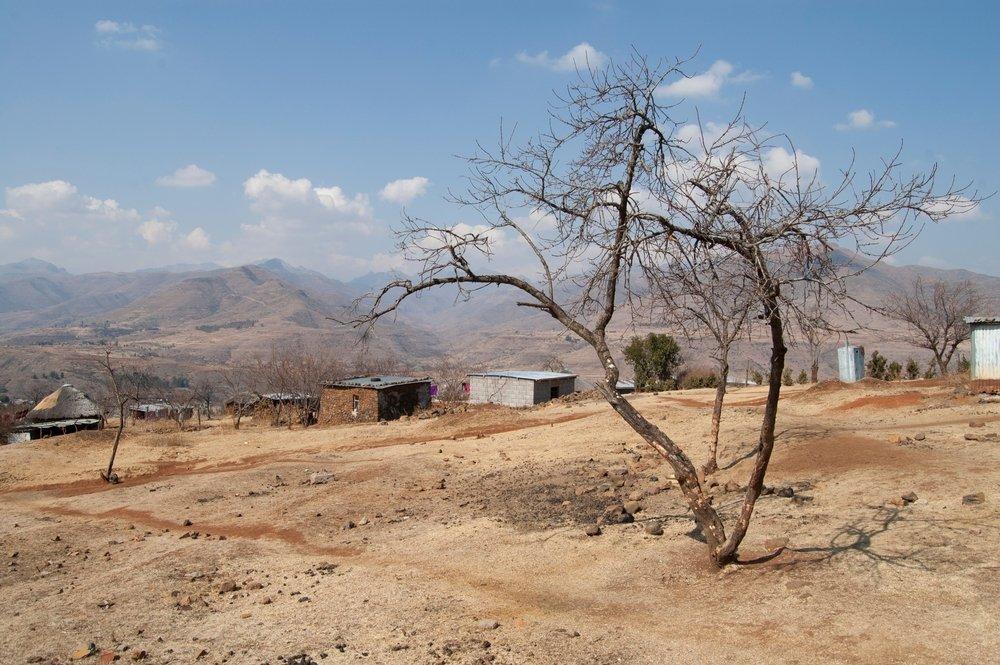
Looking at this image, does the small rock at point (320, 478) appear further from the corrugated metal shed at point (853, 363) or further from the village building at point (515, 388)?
the corrugated metal shed at point (853, 363)

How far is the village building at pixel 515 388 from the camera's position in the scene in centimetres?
3694

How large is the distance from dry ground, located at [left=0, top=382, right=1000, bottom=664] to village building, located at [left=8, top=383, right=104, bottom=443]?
25.0m

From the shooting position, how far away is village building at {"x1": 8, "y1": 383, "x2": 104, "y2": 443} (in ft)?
120

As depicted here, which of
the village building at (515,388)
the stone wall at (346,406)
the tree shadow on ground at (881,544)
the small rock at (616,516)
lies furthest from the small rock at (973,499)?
the village building at (515,388)

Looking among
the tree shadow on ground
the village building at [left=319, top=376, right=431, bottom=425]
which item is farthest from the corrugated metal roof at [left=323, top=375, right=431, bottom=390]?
the tree shadow on ground

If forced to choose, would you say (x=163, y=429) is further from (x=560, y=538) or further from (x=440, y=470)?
(x=560, y=538)

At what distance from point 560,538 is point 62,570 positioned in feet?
25.6

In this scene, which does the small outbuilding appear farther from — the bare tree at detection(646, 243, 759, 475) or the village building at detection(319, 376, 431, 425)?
the village building at detection(319, 376, 431, 425)

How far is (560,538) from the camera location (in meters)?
9.21

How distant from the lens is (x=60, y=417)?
1516 inches

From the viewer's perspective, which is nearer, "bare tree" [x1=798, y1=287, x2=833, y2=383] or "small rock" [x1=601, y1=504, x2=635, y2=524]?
"bare tree" [x1=798, y1=287, x2=833, y2=383]

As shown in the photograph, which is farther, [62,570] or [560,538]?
[62,570]

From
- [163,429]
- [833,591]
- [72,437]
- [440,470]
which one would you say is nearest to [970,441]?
[833,591]

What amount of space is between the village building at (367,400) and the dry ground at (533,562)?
15.5 metres
